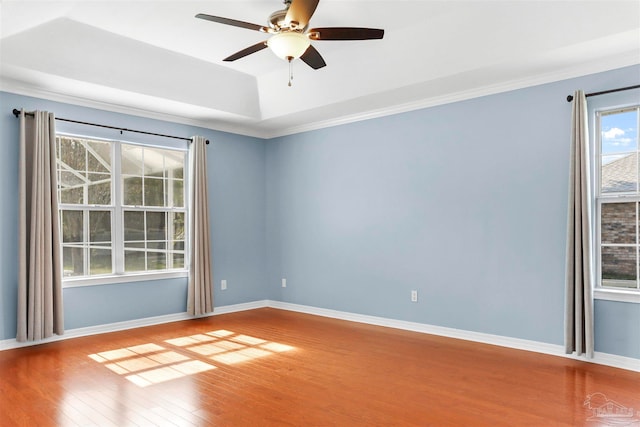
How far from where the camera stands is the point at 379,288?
17.8ft

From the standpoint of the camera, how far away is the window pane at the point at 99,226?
16.6 feet

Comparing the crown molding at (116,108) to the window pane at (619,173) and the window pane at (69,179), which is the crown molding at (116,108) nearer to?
the window pane at (69,179)

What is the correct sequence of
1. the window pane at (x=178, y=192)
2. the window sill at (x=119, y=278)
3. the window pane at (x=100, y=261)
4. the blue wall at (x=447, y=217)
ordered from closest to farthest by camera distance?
the blue wall at (x=447, y=217) < the window sill at (x=119, y=278) < the window pane at (x=100, y=261) < the window pane at (x=178, y=192)

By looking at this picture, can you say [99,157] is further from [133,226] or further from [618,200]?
[618,200]

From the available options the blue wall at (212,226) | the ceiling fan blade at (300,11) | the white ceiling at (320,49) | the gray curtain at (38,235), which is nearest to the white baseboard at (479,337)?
the blue wall at (212,226)

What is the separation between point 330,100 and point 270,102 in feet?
3.16

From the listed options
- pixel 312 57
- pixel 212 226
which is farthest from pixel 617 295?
pixel 212 226

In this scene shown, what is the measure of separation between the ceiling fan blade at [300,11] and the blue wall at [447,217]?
98.0 inches

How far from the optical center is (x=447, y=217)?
16.0 ft

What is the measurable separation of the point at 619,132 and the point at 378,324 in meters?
3.17

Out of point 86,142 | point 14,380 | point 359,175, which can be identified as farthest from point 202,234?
point 14,380

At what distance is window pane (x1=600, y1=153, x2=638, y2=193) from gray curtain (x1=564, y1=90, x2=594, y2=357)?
24 cm

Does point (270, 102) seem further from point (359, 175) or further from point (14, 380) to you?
point (14, 380)

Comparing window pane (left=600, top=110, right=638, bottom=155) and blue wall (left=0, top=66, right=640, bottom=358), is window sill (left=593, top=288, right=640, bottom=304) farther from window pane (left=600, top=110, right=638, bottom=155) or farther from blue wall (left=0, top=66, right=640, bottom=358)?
window pane (left=600, top=110, right=638, bottom=155)
